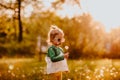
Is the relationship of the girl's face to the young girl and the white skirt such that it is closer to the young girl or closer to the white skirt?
the young girl

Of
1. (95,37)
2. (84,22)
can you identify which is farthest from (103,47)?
(84,22)

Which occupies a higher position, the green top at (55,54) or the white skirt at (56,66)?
the green top at (55,54)

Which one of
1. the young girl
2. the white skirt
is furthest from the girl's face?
the white skirt

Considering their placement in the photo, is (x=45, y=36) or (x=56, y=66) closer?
(x=56, y=66)

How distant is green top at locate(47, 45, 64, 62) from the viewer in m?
5.98

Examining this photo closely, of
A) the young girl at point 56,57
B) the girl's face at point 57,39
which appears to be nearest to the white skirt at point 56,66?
the young girl at point 56,57

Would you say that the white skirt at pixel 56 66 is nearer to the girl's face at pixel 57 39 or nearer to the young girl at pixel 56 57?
the young girl at pixel 56 57

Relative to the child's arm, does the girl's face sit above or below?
above

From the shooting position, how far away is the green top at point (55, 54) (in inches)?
235

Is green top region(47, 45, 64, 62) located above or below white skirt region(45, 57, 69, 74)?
above

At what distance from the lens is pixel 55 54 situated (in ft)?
19.8

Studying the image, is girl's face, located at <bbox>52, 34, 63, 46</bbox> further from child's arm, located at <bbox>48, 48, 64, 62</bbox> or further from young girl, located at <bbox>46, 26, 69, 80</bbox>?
child's arm, located at <bbox>48, 48, 64, 62</bbox>

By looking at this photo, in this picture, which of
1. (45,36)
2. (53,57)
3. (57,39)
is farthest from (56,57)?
(45,36)

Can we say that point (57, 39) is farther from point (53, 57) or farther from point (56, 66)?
point (56, 66)
